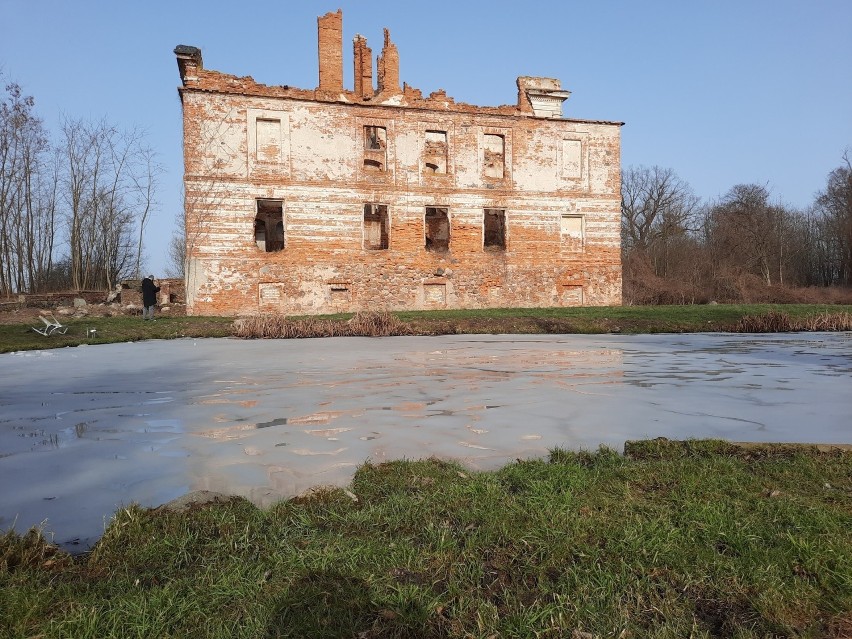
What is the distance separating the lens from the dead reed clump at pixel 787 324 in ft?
50.5

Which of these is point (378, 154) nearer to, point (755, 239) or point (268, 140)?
point (268, 140)

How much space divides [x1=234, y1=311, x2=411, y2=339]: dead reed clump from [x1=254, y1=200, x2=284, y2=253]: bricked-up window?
42.6 ft

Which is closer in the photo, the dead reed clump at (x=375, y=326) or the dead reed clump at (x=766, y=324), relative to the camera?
the dead reed clump at (x=375, y=326)

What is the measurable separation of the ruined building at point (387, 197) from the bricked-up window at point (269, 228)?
0.07m

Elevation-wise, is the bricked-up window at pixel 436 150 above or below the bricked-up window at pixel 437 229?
above

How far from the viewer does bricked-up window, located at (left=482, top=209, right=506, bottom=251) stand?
28.0 m

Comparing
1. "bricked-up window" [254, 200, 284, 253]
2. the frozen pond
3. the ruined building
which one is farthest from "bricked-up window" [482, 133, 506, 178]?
the frozen pond

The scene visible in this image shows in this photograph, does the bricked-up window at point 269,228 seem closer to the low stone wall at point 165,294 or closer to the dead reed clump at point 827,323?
the low stone wall at point 165,294

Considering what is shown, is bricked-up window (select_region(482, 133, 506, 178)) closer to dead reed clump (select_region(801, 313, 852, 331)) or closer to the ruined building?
the ruined building

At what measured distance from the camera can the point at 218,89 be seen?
23719 millimetres

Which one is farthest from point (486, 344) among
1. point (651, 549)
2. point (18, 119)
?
point (18, 119)

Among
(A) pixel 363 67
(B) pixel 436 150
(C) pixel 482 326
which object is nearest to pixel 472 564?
(C) pixel 482 326

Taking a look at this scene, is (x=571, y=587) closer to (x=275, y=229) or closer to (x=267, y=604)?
(x=267, y=604)

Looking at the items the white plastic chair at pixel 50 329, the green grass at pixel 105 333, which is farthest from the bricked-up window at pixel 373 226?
the white plastic chair at pixel 50 329
